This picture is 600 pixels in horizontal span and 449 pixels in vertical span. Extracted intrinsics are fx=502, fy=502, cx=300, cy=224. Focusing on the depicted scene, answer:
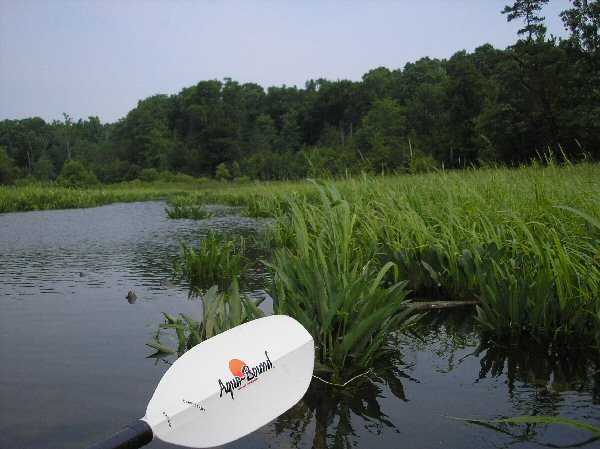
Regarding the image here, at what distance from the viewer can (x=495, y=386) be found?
241 centimetres

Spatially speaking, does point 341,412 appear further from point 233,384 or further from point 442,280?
point 442,280

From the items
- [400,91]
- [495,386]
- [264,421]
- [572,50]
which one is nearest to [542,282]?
[495,386]

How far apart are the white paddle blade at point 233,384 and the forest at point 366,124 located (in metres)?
5.22

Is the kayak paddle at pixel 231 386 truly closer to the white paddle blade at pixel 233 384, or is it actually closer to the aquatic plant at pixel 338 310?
the white paddle blade at pixel 233 384

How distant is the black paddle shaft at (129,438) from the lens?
1.39m

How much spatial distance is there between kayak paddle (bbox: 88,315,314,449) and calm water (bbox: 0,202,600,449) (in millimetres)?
139

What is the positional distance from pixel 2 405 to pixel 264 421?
1298 millimetres

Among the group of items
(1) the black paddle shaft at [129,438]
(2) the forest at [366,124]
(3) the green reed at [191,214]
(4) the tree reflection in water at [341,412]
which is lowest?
(4) the tree reflection in water at [341,412]

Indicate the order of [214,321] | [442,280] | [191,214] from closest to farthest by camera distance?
[214,321]
[442,280]
[191,214]

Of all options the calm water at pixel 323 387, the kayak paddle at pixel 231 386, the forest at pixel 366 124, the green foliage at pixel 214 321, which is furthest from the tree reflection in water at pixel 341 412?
the forest at pixel 366 124

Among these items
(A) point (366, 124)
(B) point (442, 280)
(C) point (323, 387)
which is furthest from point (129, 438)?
(A) point (366, 124)

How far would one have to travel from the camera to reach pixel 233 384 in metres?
1.94

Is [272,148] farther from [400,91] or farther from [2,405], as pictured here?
[2,405]

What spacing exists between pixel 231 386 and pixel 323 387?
58 centimetres
